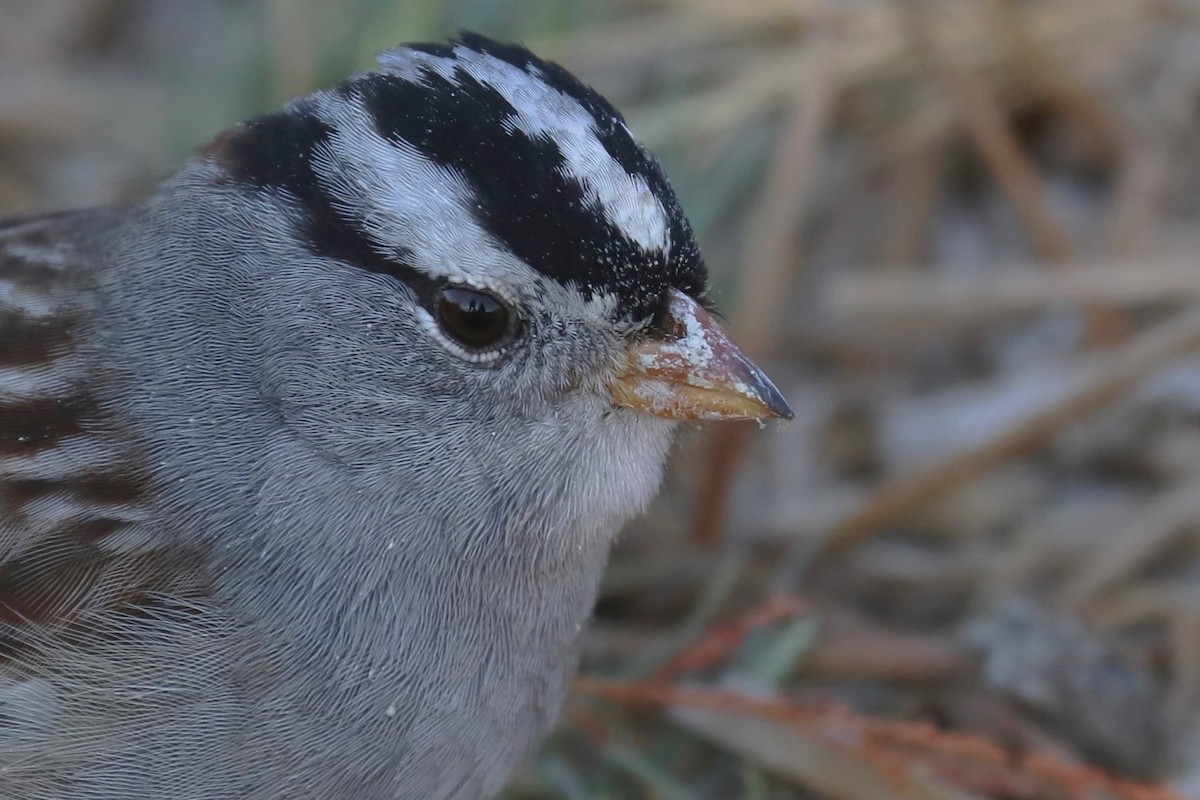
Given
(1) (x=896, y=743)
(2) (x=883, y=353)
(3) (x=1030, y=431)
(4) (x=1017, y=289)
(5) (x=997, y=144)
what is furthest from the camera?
(2) (x=883, y=353)

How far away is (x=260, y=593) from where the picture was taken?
1.48 metres

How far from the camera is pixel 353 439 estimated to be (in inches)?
58.2

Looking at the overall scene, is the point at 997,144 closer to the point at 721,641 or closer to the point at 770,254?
the point at 770,254

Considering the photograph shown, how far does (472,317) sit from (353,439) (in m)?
0.19

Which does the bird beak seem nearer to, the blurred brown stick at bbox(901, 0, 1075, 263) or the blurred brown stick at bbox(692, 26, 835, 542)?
the blurred brown stick at bbox(692, 26, 835, 542)

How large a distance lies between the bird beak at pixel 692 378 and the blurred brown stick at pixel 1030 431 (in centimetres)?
97

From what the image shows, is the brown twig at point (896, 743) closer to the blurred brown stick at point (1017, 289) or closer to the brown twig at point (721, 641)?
the brown twig at point (721, 641)

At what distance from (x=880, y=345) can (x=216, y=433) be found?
172 centimetres

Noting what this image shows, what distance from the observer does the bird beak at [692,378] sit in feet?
4.94

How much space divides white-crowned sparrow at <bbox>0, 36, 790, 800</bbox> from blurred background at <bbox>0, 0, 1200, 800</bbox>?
566 millimetres

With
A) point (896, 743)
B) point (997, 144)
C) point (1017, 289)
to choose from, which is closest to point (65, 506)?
point (896, 743)

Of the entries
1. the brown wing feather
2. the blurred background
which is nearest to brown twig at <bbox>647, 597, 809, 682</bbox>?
the blurred background

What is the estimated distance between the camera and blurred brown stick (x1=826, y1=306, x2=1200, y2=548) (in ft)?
7.77

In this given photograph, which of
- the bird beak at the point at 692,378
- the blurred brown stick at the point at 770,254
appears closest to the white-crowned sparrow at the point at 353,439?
the bird beak at the point at 692,378
